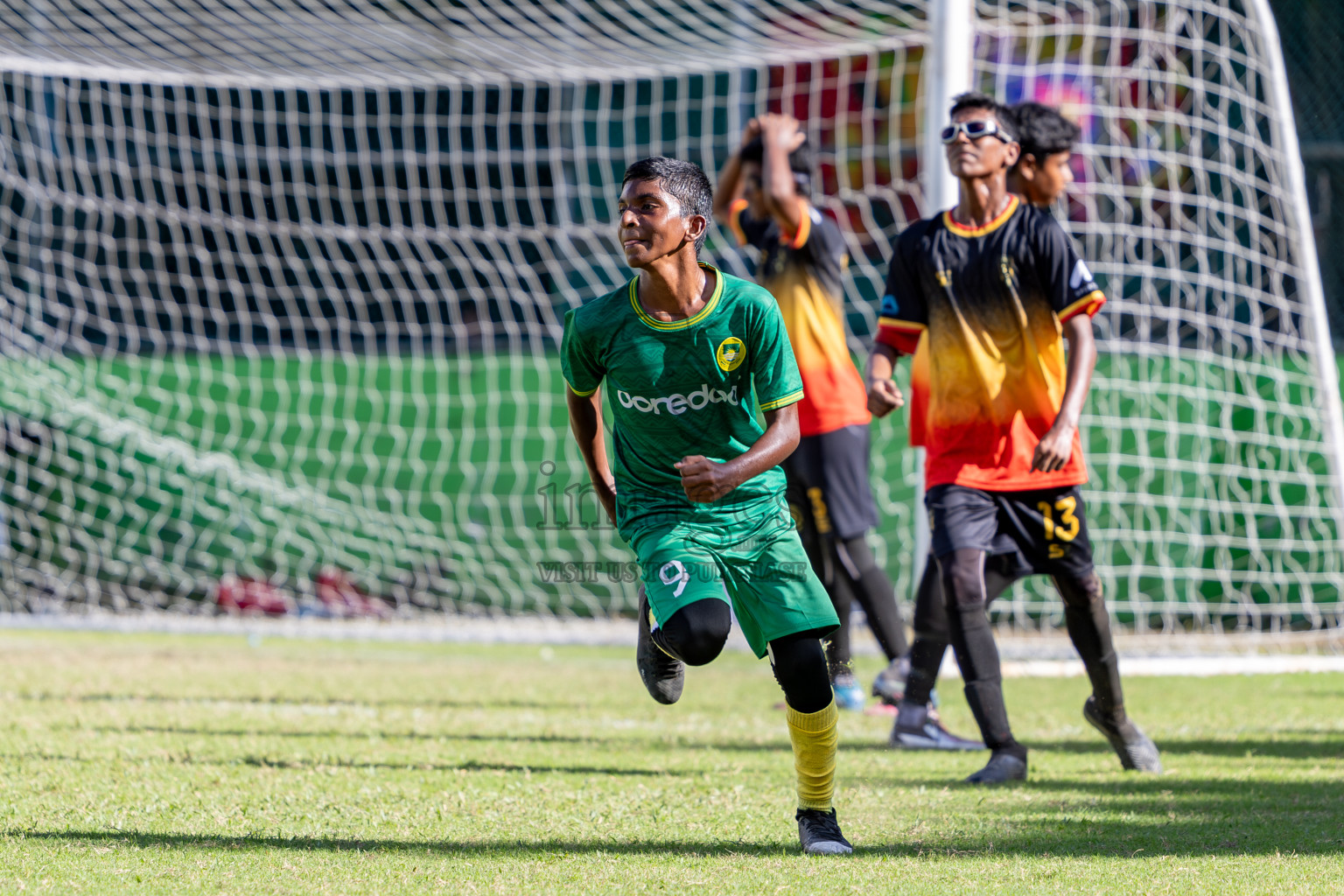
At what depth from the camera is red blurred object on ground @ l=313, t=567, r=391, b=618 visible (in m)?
10.6

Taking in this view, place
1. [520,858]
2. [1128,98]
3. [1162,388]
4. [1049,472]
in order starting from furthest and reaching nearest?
[1128,98] → [1162,388] → [1049,472] → [520,858]

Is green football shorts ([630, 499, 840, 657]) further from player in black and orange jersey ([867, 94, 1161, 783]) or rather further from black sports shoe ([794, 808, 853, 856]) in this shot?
player in black and orange jersey ([867, 94, 1161, 783])

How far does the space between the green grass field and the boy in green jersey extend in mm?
389

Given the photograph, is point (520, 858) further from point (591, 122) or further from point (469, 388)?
point (591, 122)

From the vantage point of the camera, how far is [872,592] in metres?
6.00

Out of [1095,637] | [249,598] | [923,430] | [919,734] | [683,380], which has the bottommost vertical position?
[249,598]

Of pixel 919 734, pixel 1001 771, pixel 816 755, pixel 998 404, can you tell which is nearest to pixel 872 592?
pixel 919 734

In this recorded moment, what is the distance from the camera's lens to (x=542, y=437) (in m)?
11.0

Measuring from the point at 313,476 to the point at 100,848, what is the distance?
7899 millimetres

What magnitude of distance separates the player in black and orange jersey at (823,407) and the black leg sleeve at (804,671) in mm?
2516

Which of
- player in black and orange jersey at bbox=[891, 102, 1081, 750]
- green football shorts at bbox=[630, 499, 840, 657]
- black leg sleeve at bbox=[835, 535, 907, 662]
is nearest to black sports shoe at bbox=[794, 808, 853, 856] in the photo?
green football shorts at bbox=[630, 499, 840, 657]

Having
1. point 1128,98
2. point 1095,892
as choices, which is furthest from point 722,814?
point 1128,98

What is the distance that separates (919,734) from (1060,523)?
1.04 m

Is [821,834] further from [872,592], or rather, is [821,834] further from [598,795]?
[872,592]
